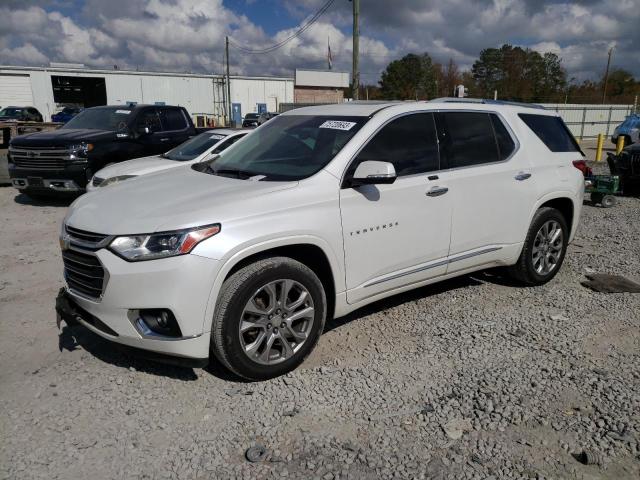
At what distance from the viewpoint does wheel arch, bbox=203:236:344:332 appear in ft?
10.0

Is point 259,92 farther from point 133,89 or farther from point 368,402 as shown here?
point 368,402

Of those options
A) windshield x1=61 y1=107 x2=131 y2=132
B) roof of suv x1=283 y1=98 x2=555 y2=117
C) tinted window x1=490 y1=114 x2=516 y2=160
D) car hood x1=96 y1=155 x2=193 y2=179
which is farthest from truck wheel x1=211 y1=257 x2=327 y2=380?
windshield x1=61 y1=107 x2=131 y2=132

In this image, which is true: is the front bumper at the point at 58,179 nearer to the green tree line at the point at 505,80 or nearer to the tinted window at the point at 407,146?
the tinted window at the point at 407,146

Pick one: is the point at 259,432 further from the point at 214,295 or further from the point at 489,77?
the point at 489,77

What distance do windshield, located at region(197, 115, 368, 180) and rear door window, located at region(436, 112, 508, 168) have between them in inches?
31.8

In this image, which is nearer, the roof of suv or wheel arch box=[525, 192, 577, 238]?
the roof of suv

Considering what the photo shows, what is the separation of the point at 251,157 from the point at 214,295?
5.11 ft

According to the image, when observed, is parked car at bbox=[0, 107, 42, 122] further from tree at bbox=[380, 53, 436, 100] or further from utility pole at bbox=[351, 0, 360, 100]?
tree at bbox=[380, 53, 436, 100]

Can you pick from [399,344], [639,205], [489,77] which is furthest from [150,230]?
[489,77]

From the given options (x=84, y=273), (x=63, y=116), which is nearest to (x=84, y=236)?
(x=84, y=273)

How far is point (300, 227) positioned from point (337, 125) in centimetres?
108

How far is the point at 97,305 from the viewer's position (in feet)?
10.4

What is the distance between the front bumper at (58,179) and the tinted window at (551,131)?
24.5 ft

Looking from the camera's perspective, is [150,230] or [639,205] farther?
[639,205]
